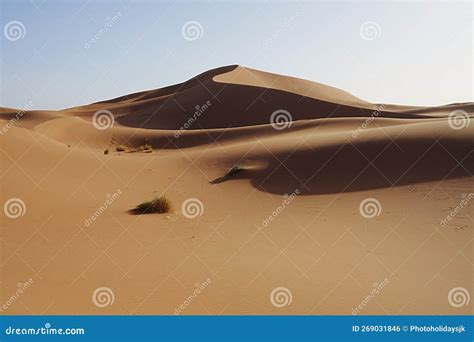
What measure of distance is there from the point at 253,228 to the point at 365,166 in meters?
5.31

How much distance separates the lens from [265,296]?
196 inches

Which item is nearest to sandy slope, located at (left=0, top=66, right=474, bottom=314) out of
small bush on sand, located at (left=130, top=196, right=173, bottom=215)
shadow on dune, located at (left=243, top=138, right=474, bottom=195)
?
shadow on dune, located at (left=243, top=138, right=474, bottom=195)

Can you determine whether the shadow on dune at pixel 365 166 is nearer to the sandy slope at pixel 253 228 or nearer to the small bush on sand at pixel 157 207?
→ the sandy slope at pixel 253 228

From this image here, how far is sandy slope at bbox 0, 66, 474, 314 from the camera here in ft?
16.3

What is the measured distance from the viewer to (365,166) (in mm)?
A: 11164

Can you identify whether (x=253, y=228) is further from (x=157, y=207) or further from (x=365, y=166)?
(x=365, y=166)

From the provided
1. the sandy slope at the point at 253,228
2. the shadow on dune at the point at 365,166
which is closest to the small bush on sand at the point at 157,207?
the sandy slope at the point at 253,228

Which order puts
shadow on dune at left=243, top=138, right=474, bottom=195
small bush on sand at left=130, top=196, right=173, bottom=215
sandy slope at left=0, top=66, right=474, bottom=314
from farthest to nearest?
shadow on dune at left=243, top=138, right=474, bottom=195 → small bush on sand at left=130, top=196, right=173, bottom=215 → sandy slope at left=0, top=66, right=474, bottom=314

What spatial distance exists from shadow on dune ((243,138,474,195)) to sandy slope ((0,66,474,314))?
6 cm

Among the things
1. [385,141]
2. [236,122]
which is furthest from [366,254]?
[236,122]

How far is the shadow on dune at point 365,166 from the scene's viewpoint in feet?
33.1

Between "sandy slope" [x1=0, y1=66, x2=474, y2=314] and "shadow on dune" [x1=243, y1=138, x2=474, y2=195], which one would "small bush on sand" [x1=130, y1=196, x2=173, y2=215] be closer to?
"sandy slope" [x1=0, y1=66, x2=474, y2=314]

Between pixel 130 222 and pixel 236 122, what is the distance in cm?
2593

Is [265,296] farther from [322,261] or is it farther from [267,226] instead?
[267,226]
